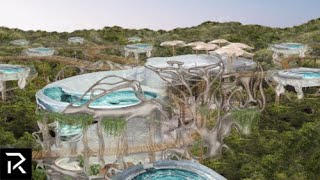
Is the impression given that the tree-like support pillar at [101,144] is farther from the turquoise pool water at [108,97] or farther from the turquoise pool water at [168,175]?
the turquoise pool water at [108,97]

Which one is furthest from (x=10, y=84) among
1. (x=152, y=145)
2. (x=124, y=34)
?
(x=124, y=34)

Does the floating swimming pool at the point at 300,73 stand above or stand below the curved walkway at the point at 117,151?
above

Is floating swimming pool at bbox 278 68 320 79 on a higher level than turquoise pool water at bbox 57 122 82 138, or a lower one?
higher

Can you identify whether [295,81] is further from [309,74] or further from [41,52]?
[41,52]

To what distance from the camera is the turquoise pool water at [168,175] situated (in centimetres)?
1457

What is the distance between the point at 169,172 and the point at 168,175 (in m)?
0.16

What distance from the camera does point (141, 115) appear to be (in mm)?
18109

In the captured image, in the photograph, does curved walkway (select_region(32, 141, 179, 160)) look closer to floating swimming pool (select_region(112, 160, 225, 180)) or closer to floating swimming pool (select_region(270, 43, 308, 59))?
floating swimming pool (select_region(112, 160, 225, 180))

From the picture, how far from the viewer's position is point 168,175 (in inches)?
583

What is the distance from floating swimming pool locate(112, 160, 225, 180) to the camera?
572 inches

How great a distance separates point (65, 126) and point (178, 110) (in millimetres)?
5370

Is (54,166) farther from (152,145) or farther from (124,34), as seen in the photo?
(124,34)

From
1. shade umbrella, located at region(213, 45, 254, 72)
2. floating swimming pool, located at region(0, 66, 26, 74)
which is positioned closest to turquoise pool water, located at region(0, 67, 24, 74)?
floating swimming pool, located at region(0, 66, 26, 74)

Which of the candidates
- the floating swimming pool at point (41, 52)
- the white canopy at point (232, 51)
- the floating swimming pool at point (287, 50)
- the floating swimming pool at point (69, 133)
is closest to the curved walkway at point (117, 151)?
the floating swimming pool at point (69, 133)
